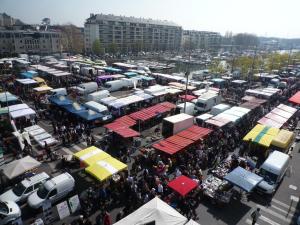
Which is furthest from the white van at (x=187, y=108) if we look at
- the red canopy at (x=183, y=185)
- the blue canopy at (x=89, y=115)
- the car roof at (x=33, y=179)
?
the car roof at (x=33, y=179)

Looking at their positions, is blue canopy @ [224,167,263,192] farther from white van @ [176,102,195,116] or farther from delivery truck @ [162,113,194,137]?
white van @ [176,102,195,116]

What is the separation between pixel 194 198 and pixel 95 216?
6.47 m

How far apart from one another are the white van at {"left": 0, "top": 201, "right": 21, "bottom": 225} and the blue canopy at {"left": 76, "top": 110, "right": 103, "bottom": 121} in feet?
42.7

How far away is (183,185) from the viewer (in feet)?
47.4

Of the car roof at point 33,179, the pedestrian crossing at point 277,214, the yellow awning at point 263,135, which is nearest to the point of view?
the pedestrian crossing at point 277,214

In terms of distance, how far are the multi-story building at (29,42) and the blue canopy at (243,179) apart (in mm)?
89575

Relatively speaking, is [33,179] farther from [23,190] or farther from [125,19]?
[125,19]

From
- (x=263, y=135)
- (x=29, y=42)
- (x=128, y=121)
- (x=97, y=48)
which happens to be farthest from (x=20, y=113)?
(x=29, y=42)

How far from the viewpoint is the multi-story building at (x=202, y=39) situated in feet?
521

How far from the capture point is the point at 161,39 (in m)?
138

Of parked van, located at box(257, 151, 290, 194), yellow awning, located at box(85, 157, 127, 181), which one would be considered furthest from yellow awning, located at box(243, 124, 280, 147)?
yellow awning, located at box(85, 157, 127, 181)

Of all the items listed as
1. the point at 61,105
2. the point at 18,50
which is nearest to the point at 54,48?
the point at 18,50

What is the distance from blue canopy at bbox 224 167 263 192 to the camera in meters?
14.5

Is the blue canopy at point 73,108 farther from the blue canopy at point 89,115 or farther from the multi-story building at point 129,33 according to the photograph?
the multi-story building at point 129,33
